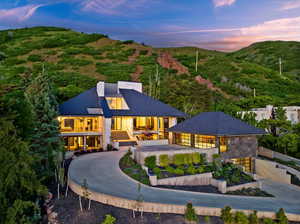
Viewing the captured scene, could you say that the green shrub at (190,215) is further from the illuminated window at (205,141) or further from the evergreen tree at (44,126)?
the illuminated window at (205,141)

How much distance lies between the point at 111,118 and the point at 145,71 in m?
28.6

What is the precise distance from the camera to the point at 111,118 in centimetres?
2761

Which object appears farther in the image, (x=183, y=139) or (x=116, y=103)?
(x=116, y=103)

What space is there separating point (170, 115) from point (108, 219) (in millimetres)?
20924

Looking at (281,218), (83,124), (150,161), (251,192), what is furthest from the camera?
(83,124)

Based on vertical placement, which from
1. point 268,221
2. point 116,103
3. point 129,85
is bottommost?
point 268,221

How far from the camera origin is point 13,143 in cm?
857

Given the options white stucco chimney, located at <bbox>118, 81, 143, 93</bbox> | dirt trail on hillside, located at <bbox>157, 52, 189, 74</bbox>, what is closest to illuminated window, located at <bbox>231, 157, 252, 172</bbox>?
white stucco chimney, located at <bbox>118, 81, 143, 93</bbox>

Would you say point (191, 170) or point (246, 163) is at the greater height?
point (191, 170)

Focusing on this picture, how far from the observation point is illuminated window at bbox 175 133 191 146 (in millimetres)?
24812

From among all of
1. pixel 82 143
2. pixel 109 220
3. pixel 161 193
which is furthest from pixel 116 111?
pixel 109 220

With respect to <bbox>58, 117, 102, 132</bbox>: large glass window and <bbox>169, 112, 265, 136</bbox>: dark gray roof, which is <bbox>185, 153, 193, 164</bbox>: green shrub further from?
<bbox>58, 117, 102, 132</bbox>: large glass window

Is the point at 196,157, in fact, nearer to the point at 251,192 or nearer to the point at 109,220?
the point at 251,192

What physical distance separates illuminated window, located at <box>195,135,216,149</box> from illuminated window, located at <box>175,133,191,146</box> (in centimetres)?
124
